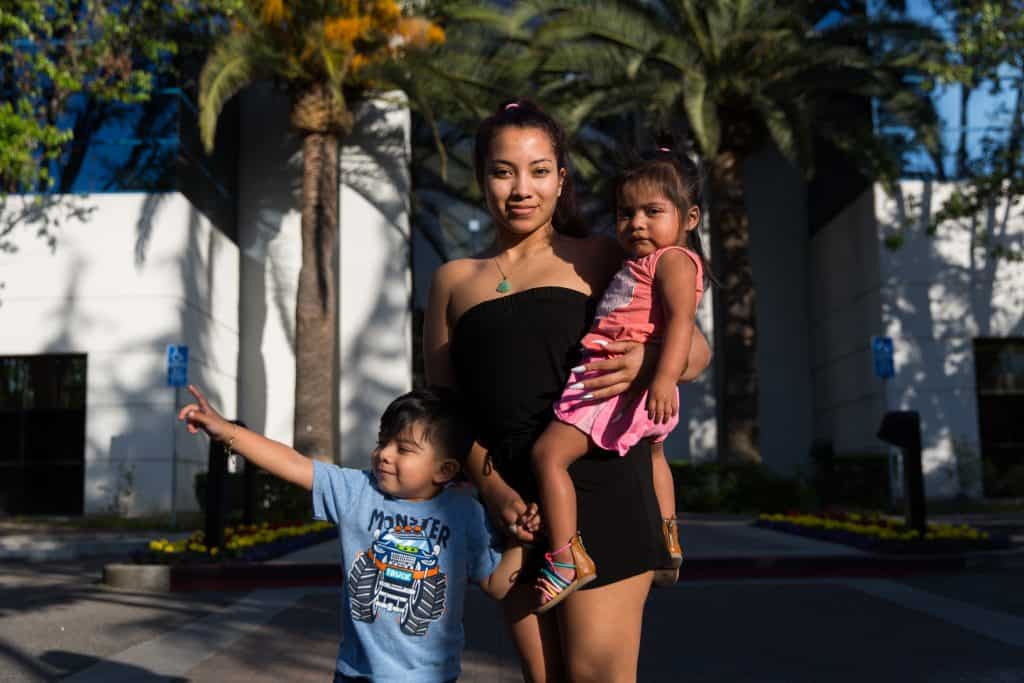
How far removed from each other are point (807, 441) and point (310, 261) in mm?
13261

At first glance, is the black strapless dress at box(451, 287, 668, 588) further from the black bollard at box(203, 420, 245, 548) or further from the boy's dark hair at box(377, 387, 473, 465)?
the black bollard at box(203, 420, 245, 548)

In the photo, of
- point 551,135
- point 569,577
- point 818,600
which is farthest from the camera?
point 818,600

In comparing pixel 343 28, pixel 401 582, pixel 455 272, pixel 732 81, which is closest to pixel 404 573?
pixel 401 582

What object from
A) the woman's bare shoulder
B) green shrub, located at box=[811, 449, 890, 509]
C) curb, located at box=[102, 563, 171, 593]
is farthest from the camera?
green shrub, located at box=[811, 449, 890, 509]

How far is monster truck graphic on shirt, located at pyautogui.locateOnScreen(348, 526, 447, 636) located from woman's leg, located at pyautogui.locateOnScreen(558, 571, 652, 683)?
1.39 feet

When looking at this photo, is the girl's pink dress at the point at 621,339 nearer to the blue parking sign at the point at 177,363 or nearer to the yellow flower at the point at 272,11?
the blue parking sign at the point at 177,363

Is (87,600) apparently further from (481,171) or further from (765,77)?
(765,77)

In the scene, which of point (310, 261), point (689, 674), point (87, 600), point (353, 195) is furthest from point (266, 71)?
point (689, 674)

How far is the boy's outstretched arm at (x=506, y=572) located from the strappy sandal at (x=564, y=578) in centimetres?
17

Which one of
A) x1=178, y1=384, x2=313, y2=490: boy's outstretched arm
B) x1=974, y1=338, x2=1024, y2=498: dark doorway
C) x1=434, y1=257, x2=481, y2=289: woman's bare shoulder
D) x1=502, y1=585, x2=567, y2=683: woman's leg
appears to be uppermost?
x1=974, y1=338, x2=1024, y2=498: dark doorway

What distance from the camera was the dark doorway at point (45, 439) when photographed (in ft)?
69.6

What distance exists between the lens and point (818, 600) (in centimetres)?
880

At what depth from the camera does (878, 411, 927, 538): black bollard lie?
11516 millimetres

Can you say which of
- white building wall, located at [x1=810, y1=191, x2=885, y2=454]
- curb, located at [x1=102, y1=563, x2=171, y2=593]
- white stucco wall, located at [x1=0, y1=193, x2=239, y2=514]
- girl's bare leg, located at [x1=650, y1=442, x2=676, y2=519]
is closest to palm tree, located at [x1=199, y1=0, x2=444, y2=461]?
white stucco wall, located at [x1=0, y1=193, x2=239, y2=514]
